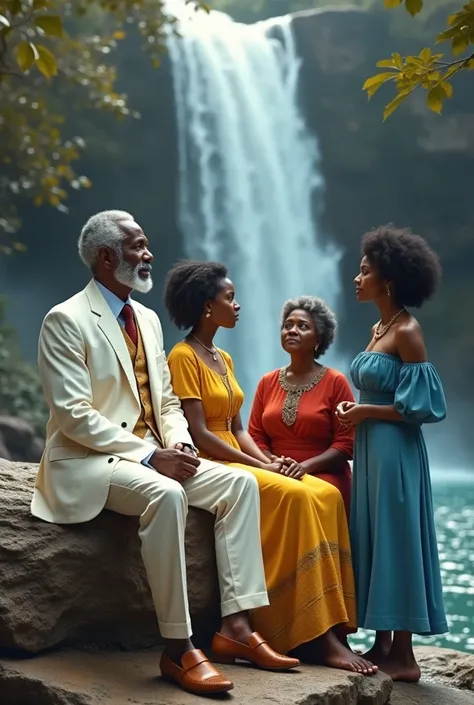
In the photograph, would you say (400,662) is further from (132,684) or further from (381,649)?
(132,684)

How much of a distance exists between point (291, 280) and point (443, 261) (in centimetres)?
352

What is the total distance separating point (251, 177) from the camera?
2228cm

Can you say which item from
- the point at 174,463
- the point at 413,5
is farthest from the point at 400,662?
the point at 413,5

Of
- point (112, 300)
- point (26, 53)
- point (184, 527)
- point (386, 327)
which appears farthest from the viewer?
point (386, 327)

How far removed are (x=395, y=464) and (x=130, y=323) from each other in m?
1.38

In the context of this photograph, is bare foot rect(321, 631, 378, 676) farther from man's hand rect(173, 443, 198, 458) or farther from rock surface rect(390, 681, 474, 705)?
man's hand rect(173, 443, 198, 458)

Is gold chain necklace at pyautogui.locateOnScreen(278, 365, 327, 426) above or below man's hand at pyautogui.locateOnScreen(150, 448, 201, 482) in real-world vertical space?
above

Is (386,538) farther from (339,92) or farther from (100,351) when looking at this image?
(339,92)

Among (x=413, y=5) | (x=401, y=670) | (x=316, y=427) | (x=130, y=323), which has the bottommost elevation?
(x=401, y=670)

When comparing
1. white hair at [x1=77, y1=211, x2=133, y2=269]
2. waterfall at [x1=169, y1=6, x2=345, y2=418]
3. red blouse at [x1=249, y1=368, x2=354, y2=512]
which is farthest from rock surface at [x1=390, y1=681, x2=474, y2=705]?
waterfall at [x1=169, y1=6, x2=345, y2=418]

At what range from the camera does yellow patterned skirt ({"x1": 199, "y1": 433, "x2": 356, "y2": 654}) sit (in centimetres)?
389

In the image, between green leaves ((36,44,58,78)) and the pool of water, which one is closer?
green leaves ((36,44,58,78))

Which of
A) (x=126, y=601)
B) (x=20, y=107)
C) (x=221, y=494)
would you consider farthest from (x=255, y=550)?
(x=20, y=107)

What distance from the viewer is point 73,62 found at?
13.2m
